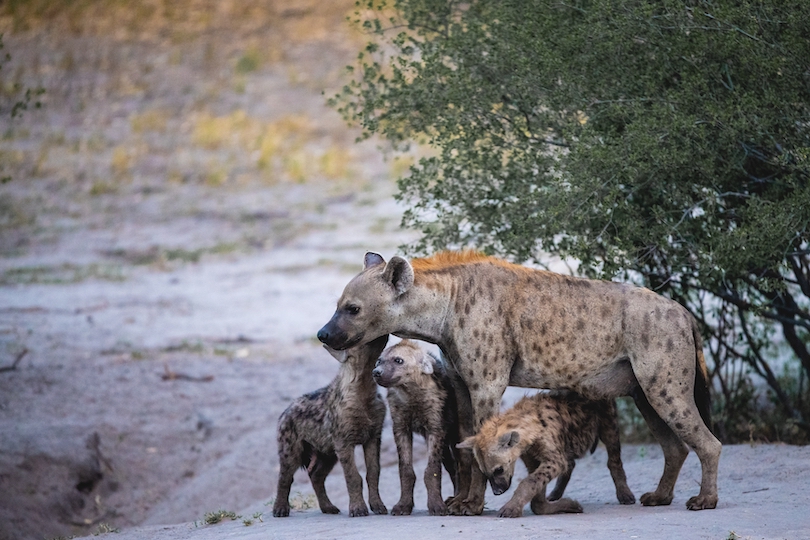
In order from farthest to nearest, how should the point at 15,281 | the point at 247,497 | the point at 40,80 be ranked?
1. the point at 40,80
2. the point at 15,281
3. the point at 247,497

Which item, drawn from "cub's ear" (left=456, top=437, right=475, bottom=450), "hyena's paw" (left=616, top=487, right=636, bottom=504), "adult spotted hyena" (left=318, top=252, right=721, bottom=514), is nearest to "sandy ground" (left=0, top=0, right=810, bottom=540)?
"hyena's paw" (left=616, top=487, right=636, bottom=504)

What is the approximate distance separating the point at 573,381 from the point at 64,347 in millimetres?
6787

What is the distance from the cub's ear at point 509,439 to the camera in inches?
202

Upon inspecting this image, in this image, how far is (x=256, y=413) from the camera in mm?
9039

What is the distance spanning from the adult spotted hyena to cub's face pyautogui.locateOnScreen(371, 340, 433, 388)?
21cm

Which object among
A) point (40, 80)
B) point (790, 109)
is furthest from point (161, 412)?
point (40, 80)

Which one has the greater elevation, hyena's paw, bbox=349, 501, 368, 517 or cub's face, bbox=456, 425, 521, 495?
cub's face, bbox=456, 425, 521, 495

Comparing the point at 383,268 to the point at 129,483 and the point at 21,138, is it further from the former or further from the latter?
the point at 21,138

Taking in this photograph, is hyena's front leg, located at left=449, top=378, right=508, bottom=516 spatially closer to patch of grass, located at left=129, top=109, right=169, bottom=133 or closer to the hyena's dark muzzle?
the hyena's dark muzzle

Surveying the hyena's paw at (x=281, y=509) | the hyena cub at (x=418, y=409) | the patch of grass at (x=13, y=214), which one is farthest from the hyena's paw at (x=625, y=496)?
the patch of grass at (x=13, y=214)

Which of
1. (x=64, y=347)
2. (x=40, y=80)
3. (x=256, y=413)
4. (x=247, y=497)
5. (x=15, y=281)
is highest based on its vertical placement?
(x=40, y=80)

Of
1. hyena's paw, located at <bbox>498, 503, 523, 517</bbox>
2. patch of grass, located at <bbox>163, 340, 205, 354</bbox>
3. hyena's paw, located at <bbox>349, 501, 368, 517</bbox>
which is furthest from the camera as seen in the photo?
patch of grass, located at <bbox>163, 340, 205, 354</bbox>

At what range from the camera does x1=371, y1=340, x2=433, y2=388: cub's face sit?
5465 mm

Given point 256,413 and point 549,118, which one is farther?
point 256,413
